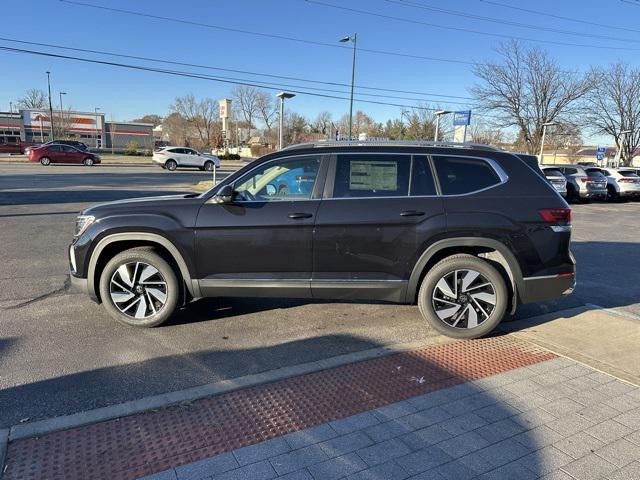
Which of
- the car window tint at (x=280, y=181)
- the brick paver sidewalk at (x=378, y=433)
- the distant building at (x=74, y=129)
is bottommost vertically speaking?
the brick paver sidewalk at (x=378, y=433)

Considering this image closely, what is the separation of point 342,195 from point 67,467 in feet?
9.77

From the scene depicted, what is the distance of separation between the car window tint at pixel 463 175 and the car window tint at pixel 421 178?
0.31 ft

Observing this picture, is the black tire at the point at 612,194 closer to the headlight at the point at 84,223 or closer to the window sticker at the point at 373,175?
the window sticker at the point at 373,175

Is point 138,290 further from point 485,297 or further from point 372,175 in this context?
point 485,297

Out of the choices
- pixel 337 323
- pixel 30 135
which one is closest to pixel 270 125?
pixel 30 135

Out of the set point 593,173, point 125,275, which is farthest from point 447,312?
point 593,173

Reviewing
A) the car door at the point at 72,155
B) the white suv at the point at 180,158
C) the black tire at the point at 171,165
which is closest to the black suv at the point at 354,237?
the white suv at the point at 180,158

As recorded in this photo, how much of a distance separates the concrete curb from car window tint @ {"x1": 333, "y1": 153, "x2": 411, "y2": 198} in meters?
1.50

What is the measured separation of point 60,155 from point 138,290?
116 feet

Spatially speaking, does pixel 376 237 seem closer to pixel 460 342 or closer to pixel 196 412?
pixel 460 342

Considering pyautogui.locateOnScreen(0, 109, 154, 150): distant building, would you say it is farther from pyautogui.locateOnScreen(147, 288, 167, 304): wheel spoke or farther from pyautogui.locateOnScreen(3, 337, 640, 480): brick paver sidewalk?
pyautogui.locateOnScreen(3, 337, 640, 480): brick paver sidewalk

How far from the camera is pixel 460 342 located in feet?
14.3

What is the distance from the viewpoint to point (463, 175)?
14.4ft

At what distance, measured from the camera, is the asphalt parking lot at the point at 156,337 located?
3359 mm
